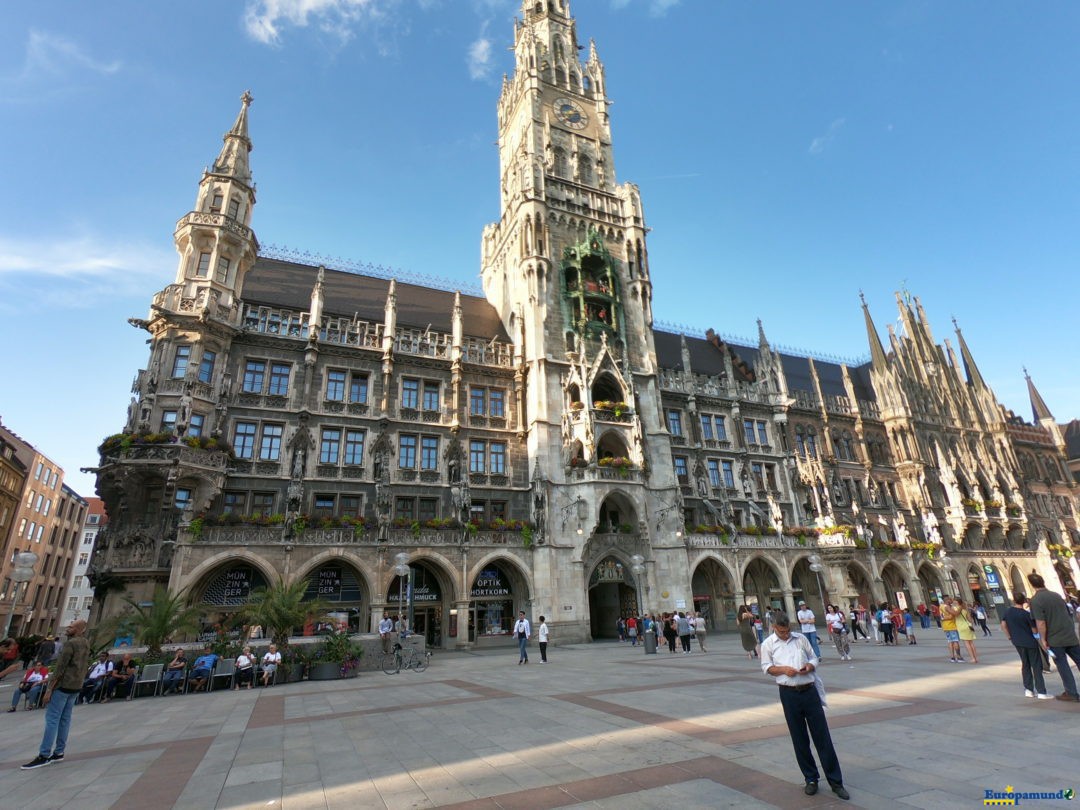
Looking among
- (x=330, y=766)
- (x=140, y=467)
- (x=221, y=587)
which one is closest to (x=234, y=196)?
(x=140, y=467)

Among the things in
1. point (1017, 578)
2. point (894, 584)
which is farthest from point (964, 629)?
point (1017, 578)

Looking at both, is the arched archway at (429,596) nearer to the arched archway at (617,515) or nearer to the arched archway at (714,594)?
the arched archway at (617,515)

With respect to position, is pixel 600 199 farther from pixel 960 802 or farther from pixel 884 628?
pixel 960 802

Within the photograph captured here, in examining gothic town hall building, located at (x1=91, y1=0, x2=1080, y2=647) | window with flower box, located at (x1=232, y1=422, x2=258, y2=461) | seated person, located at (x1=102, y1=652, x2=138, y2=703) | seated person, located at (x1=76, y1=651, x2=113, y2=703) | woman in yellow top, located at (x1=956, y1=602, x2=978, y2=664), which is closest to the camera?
seated person, located at (x1=76, y1=651, x2=113, y2=703)

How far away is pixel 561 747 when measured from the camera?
7.62 meters

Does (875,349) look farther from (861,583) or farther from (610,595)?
(610,595)

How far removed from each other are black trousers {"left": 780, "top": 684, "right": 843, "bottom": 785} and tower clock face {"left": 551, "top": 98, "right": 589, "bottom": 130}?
46206mm

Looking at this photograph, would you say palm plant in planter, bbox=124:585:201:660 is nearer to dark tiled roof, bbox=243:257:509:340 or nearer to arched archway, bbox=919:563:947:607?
dark tiled roof, bbox=243:257:509:340

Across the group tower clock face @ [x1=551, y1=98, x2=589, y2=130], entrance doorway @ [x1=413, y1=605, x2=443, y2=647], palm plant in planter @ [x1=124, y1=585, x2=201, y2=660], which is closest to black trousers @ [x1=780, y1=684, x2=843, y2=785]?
palm plant in planter @ [x1=124, y1=585, x2=201, y2=660]

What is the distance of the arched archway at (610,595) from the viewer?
3216cm

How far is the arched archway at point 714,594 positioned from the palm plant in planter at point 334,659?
23.6 metres

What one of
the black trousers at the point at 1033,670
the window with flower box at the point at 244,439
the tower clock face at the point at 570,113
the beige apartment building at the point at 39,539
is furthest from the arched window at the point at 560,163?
the beige apartment building at the point at 39,539

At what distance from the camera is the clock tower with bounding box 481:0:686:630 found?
32562 mm

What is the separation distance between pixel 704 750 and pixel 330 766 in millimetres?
4787
